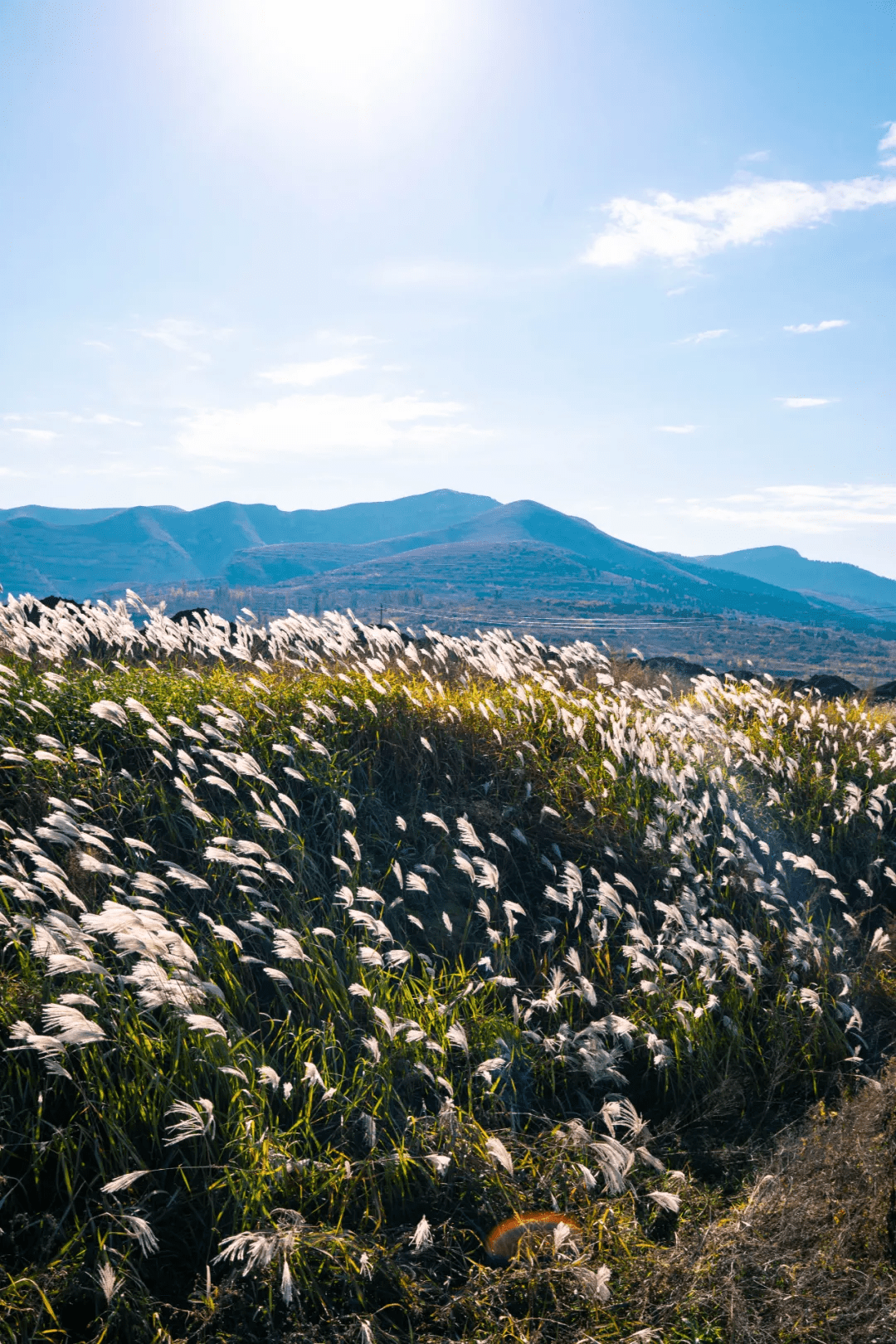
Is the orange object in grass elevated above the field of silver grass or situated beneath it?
situated beneath

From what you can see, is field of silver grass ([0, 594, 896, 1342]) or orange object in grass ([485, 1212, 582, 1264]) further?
orange object in grass ([485, 1212, 582, 1264])

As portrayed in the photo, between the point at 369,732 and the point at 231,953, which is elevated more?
the point at 369,732

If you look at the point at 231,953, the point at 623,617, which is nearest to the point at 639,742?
the point at 231,953

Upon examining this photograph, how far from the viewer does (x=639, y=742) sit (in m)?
6.41

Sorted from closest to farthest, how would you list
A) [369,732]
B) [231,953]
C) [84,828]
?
[231,953]
[84,828]
[369,732]

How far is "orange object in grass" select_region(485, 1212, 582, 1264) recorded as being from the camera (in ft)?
9.35

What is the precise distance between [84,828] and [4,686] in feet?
6.06

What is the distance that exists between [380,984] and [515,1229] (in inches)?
45.5

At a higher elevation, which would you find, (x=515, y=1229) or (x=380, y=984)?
(x=380, y=984)

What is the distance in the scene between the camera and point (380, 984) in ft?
12.1

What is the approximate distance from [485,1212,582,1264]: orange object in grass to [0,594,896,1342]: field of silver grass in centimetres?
4

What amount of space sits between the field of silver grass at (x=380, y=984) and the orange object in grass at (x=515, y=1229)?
4 cm

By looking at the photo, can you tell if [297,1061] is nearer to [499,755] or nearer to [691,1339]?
[691,1339]

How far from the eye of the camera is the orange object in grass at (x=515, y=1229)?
2.85 m
